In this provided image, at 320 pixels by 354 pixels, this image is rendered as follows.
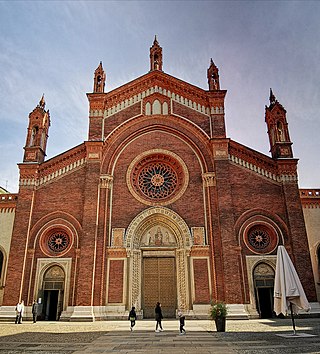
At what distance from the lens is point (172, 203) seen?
2394 cm

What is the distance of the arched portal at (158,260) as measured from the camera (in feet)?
72.5

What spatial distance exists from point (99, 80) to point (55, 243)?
1356 centimetres

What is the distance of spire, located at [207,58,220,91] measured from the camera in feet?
89.9

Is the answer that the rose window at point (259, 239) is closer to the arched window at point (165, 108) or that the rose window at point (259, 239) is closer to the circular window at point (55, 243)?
the arched window at point (165, 108)

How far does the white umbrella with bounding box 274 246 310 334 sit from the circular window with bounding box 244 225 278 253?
8.39m

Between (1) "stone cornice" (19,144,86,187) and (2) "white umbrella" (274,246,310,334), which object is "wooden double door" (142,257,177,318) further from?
(2) "white umbrella" (274,246,310,334)

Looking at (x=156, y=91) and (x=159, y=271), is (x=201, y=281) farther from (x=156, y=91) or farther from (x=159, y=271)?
(x=156, y=91)

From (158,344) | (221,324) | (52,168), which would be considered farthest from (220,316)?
(52,168)

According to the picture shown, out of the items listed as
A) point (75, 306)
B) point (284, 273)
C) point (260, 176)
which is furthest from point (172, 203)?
point (284, 273)

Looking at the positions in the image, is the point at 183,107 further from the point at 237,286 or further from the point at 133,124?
the point at 237,286

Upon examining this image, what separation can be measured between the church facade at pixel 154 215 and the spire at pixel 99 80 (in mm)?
543

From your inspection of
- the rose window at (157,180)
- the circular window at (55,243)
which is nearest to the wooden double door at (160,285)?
the rose window at (157,180)

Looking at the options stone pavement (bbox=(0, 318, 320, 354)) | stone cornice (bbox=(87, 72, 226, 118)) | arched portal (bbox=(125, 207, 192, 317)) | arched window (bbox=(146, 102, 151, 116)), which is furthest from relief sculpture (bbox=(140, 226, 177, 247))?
stone cornice (bbox=(87, 72, 226, 118))

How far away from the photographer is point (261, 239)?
23234mm
